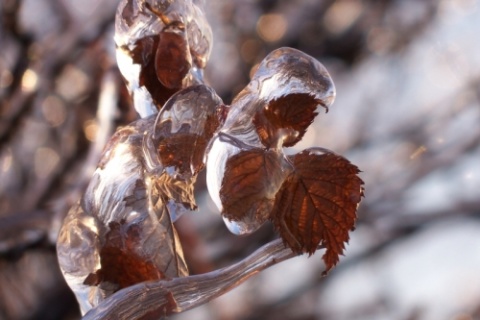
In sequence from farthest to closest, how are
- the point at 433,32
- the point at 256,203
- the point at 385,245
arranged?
the point at 433,32, the point at 385,245, the point at 256,203

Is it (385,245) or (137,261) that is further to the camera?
(385,245)

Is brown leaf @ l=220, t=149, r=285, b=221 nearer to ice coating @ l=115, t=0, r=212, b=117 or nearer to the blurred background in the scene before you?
ice coating @ l=115, t=0, r=212, b=117

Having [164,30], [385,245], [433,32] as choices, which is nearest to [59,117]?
[385,245]

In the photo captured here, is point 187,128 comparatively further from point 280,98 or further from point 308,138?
point 308,138

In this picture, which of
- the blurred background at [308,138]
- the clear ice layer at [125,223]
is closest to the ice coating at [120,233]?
the clear ice layer at [125,223]

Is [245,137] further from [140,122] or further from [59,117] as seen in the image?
[59,117]

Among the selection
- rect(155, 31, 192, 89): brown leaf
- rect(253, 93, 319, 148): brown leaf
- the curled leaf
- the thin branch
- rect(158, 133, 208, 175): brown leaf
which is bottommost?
the thin branch

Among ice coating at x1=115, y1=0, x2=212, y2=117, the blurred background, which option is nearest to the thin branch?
ice coating at x1=115, y1=0, x2=212, y2=117

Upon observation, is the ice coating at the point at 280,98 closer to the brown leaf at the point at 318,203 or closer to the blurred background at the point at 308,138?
the brown leaf at the point at 318,203
